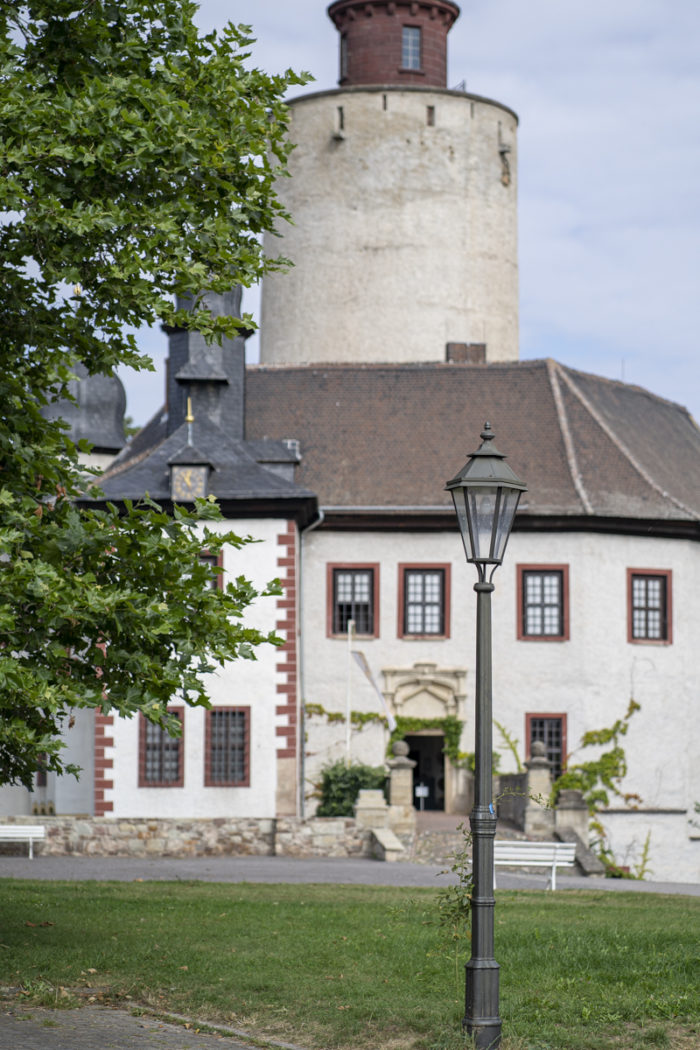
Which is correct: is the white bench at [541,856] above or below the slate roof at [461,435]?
below

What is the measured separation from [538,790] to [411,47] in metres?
25.7

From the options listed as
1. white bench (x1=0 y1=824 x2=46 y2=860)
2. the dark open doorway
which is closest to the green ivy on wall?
the dark open doorway

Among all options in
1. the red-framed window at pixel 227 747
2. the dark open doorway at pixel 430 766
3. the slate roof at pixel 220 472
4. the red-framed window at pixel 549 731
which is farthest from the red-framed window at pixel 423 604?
the red-framed window at pixel 227 747

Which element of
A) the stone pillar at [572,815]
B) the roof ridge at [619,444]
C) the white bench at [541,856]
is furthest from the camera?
the roof ridge at [619,444]

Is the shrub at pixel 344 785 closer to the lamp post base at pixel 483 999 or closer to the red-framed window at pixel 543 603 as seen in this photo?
the red-framed window at pixel 543 603

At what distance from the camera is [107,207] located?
11.6m

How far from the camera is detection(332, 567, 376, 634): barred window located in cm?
3275

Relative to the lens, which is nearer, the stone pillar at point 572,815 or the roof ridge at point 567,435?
the stone pillar at point 572,815

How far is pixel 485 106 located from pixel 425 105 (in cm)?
195

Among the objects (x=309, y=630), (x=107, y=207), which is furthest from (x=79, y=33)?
(x=309, y=630)

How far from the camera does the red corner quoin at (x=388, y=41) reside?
4600 centimetres

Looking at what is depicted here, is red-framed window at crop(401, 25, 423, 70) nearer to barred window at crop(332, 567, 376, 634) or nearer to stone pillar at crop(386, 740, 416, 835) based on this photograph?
barred window at crop(332, 567, 376, 634)

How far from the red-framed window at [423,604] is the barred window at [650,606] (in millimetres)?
3886

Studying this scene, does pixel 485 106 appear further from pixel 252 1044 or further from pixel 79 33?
pixel 252 1044
